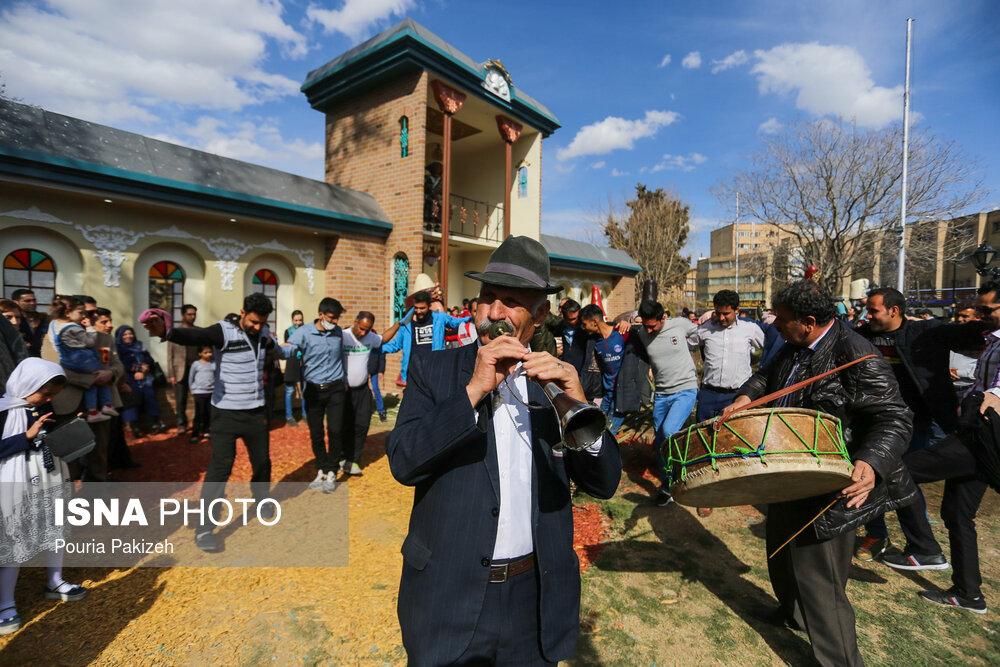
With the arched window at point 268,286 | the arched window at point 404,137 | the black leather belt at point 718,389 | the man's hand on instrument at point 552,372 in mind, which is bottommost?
the black leather belt at point 718,389

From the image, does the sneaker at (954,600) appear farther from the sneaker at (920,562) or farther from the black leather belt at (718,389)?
the black leather belt at (718,389)

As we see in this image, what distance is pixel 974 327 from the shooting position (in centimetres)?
405

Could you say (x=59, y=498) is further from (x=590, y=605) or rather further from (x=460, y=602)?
(x=590, y=605)

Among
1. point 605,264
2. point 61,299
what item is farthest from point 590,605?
point 605,264

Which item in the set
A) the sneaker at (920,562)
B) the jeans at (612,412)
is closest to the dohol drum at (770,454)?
the sneaker at (920,562)

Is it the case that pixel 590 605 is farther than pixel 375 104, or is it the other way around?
pixel 375 104

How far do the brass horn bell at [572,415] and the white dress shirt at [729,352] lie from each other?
14.9ft

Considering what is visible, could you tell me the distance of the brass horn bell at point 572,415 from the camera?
1422mm

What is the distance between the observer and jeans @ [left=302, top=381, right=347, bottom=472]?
593 centimetres

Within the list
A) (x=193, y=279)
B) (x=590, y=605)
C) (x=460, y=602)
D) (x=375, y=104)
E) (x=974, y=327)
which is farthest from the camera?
(x=375, y=104)

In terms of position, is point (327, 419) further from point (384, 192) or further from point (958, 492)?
point (384, 192)

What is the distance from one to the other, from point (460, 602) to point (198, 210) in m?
9.46

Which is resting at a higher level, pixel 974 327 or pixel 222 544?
pixel 974 327

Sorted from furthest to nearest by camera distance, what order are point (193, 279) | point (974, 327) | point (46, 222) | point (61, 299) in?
point (193, 279) → point (46, 222) → point (61, 299) → point (974, 327)
